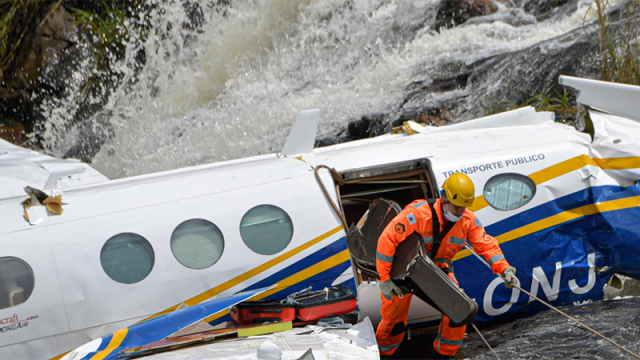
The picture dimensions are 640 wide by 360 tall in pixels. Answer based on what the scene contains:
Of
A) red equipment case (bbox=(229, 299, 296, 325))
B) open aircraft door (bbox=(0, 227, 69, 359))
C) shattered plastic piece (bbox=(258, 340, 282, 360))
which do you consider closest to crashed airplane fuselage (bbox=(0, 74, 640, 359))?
open aircraft door (bbox=(0, 227, 69, 359))

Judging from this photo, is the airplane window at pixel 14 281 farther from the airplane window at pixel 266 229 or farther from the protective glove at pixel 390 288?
the protective glove at pixel 390 288

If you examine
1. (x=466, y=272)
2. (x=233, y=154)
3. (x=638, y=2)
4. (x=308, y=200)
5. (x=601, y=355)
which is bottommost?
(x=601, y=355)

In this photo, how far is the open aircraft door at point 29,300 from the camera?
4.91 meters

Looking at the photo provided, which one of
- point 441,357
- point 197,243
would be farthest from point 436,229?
point 197,243

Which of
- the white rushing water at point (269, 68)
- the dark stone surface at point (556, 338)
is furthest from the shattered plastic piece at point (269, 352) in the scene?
the white rushing water at point (269, 68)

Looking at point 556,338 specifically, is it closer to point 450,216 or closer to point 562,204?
point 562,204

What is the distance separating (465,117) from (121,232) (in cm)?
757

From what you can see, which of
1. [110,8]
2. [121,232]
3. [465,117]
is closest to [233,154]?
[465,117]

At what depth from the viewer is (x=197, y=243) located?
209 inches

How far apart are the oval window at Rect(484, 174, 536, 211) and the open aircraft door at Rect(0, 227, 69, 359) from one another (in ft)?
13.1

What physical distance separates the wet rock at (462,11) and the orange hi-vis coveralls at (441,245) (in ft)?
30.2

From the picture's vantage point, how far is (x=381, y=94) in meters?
12.2

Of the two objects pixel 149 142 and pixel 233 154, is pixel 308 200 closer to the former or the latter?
pixel 233 154

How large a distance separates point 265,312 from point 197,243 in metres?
0.87
